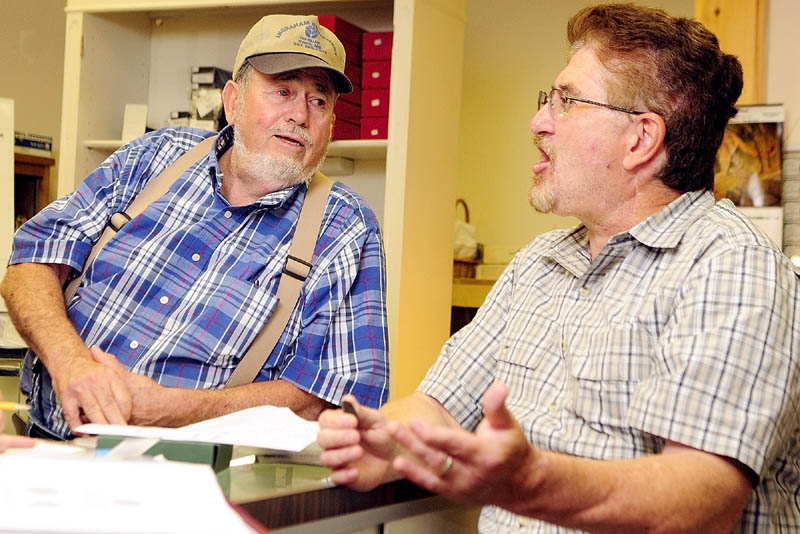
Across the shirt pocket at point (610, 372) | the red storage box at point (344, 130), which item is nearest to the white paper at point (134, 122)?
the red storage box at point (344, 130)

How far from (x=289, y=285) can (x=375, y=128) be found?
1267 mm

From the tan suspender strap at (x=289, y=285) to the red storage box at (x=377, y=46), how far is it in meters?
1.17

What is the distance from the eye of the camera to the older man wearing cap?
5.67 feet

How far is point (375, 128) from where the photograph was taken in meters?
2.95

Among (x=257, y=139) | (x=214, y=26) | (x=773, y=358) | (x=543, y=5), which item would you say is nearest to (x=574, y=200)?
(x=773, y=358)

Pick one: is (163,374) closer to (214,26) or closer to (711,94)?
(711,94)

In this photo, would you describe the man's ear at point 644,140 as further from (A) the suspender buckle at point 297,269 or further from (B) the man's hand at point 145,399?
(B) the man's hand at point 145,399

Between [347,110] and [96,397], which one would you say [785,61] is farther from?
[96,397]

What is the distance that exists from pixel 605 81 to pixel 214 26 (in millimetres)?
2341

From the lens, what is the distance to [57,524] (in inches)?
24.4

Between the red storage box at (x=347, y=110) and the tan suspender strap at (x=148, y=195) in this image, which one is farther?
the red storage box at (x=347, y=110)

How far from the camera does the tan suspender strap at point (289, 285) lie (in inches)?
68.5

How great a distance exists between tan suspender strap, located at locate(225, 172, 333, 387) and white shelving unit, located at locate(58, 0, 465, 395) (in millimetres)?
915

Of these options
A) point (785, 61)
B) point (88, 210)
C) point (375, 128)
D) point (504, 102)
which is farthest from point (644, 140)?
point (504, 102)
